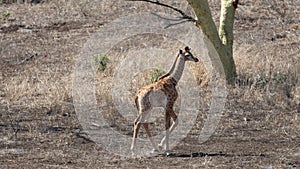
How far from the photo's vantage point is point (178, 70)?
390 inches

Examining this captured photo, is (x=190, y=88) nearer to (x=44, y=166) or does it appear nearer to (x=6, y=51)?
(x=44, y=166)

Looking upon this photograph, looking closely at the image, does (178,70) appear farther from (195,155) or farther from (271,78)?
(271,78)

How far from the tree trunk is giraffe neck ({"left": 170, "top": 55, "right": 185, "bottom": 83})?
3351mm

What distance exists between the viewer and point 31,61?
56.2 ft

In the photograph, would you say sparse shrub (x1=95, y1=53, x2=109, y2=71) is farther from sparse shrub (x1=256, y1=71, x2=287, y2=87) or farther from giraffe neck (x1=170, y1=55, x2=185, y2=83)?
giraffe neck (x1=170, y1=55, x2=185, y2=83)

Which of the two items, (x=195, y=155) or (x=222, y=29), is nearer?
(x=195, y=155)

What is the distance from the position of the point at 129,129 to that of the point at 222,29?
12.1 feet

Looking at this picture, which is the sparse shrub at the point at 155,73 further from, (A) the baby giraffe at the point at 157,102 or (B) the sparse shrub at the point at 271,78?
(A) the baby giraffe at the point at 157,102

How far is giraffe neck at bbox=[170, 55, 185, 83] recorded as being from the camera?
9859 mm

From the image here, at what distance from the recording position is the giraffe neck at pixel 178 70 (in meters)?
9.86

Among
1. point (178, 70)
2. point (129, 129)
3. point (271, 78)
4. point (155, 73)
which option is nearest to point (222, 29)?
point (271, 78)

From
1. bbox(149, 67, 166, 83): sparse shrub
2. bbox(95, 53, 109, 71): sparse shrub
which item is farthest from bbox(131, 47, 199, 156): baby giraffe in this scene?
bbox(95, 53, 109, 71): sparse shrub

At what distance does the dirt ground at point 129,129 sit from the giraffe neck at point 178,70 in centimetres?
92

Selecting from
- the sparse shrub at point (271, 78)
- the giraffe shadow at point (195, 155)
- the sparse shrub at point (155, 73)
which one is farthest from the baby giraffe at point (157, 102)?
the sparse shrub at point (271, 78)
